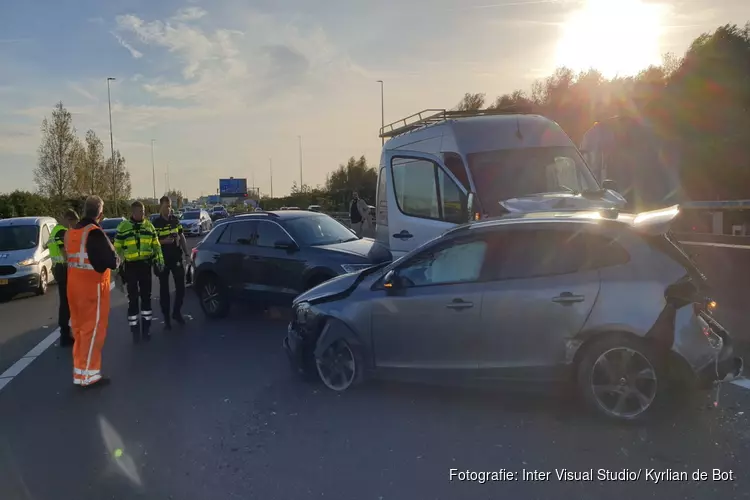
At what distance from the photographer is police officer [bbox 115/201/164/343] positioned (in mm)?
9102

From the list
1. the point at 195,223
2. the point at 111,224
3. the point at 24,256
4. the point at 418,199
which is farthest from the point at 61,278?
the point at 195,223

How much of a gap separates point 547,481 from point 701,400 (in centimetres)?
200

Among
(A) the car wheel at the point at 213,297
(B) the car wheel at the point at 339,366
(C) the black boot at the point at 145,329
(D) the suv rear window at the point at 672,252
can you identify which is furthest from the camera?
(A) the car wheel at the point at 213,297

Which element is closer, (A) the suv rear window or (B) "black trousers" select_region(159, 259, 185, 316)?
(A) the suv rear window

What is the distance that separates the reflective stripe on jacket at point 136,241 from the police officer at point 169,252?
0.66 metres

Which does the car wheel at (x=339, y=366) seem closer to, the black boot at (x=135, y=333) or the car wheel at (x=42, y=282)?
the black boot at (x=135, y=333)

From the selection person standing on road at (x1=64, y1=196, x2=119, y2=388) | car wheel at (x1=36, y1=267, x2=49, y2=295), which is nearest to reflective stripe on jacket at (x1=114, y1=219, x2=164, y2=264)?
person standing on road at (x1=64, y1=196, x2=119, y2=388)

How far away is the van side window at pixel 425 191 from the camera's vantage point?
9367 mm

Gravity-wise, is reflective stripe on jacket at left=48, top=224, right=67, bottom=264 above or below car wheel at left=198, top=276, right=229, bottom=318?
above

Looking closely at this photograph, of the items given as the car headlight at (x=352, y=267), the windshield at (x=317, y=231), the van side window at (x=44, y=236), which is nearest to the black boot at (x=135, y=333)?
the windshield at (x=317, y=231)

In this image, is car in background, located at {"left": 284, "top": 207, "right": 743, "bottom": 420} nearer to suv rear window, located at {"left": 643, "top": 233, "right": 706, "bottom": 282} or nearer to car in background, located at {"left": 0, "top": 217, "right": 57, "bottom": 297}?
suv rear window, located at {"left": 643, "top": 233, "right": 706, "bottom": 282}

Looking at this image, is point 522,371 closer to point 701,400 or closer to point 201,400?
point 701,400

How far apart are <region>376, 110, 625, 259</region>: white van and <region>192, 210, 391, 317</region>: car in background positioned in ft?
3.68

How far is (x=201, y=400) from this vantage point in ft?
20.3
